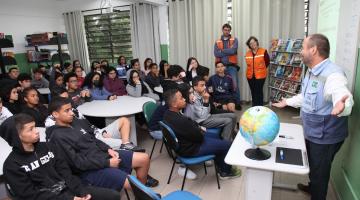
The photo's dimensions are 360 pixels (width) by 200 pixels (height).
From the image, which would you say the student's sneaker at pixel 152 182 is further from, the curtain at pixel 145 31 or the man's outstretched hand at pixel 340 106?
the curtain at pixel 145 31

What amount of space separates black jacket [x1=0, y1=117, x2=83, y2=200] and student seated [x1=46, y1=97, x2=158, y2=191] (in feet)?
0.47

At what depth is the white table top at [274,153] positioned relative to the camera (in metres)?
1.60

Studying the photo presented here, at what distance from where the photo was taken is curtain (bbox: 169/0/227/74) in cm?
607

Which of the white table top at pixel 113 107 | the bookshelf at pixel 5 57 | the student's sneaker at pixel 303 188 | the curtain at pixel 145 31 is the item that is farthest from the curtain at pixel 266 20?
the bookshelf at pixel 5 57

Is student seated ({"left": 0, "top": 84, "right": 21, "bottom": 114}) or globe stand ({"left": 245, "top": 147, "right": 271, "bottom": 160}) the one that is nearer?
globe stand ({"left": 245, "top": 147, "right": 271, "bottom": 160})

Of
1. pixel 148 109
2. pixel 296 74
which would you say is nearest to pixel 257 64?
pixel 296 74

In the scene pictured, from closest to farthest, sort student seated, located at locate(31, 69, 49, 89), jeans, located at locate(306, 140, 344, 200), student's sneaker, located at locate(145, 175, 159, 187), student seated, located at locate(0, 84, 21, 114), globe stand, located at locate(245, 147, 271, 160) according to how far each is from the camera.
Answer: globe stand, located at locate(245, 147, 271, 160), jeans, located at locate(306, 140, 344, 200), student's sneaker, located at locate(145, 175, 159, 187), student seated, located at locate(0, 84, 21, 114), student seated, located at locate(31, 69, 49, 89)

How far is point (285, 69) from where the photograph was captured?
532cm

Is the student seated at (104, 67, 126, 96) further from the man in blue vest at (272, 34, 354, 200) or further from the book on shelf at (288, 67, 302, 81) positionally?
the book on shelf at (288, 67, 302, 81)

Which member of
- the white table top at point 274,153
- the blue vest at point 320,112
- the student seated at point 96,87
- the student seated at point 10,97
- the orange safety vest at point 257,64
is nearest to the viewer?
the white table top at point 274,153

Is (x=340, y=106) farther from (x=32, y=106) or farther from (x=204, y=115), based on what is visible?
(x=32, y=106)

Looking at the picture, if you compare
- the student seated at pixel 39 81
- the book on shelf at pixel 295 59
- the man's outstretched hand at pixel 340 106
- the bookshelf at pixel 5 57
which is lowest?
the student seated at pixel 39 81

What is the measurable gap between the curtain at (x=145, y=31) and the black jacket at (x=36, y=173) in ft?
→ 17.9

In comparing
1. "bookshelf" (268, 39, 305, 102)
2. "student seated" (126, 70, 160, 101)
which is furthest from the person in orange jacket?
"student seated" (126, 70, 160, 101)
